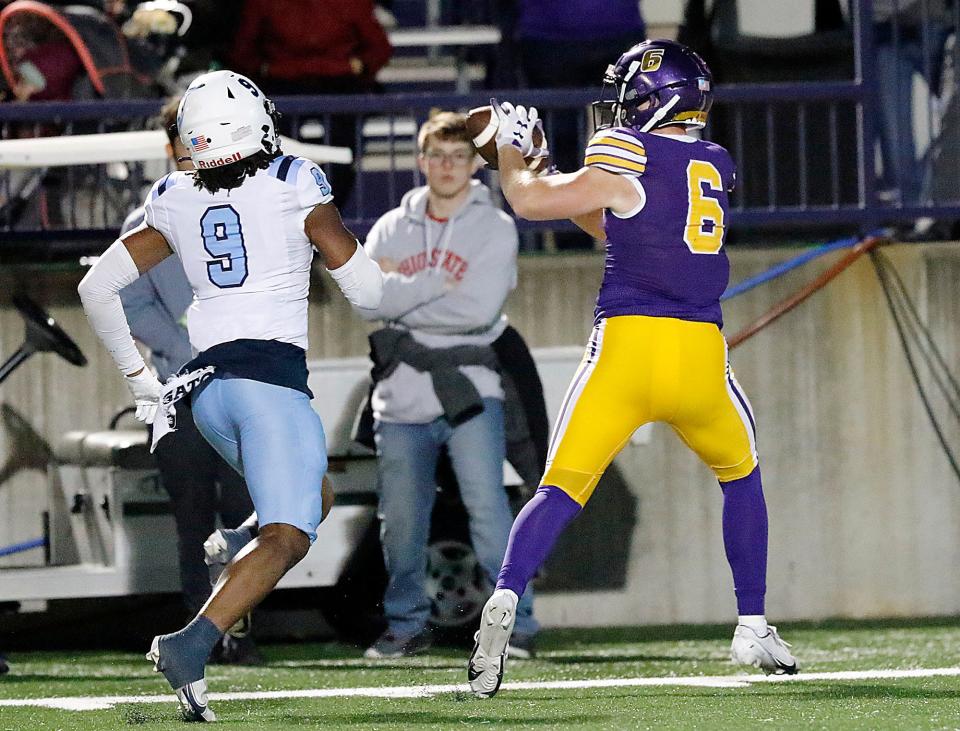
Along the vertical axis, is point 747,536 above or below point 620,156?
below

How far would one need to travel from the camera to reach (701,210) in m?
6.16

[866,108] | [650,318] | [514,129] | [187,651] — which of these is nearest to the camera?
[187,651]

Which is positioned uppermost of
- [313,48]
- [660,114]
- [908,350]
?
[313,48]

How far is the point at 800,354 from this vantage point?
954cm

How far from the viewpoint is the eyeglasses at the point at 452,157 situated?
820cm

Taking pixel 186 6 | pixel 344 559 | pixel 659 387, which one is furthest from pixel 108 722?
pixel 186 6

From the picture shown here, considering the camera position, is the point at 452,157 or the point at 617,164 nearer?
the point at 617,164

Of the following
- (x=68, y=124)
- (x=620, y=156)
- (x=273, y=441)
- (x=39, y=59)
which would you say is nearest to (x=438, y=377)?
(x=620, y=156)

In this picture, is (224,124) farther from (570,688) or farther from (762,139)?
(762,139)

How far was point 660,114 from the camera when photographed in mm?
6207

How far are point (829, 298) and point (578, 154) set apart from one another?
1.41 metres

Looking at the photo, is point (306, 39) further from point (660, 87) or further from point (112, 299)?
point (112, 299)

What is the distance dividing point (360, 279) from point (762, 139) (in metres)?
4.57

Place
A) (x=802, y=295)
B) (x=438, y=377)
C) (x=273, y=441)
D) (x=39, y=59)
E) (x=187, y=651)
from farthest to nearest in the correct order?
(x=39, y=59) → (x=802, y=295) → (x=438, y=377) → (x=273, y=441) → (x=187, y=651)
